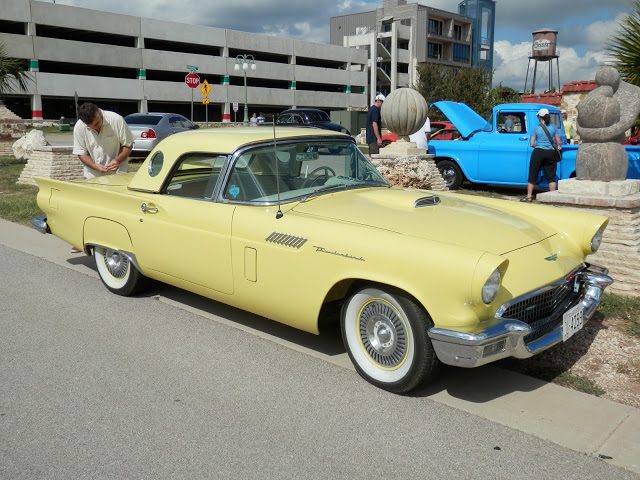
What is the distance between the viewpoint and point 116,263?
5.48m

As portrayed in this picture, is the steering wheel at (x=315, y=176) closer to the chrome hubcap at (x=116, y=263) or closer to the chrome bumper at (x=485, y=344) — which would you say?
the chrome bumper at (x=485, y=344)

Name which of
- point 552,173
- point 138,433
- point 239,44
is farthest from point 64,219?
point 239,44

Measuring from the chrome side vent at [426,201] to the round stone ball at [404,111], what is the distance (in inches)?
257

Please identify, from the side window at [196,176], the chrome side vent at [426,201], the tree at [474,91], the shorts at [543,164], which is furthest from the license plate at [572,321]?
the tree at [474,91]

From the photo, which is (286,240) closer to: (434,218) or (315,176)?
(315,176)

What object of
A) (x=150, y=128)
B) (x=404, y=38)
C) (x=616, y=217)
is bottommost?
(x=616, y=217)

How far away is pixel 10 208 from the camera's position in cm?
996

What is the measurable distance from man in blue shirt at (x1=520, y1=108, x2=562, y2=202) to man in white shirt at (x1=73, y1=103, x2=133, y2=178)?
6.56 m

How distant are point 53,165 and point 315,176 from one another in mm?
9780

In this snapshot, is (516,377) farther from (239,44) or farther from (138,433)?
(239,44)

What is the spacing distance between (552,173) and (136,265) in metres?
7.66

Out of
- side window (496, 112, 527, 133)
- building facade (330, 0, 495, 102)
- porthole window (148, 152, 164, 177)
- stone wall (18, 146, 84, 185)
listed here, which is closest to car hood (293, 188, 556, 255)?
porthole window (148, 152, 164, 177)

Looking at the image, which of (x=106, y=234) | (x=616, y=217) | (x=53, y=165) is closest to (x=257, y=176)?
(x=106, y=234)

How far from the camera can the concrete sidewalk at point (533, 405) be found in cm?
304
